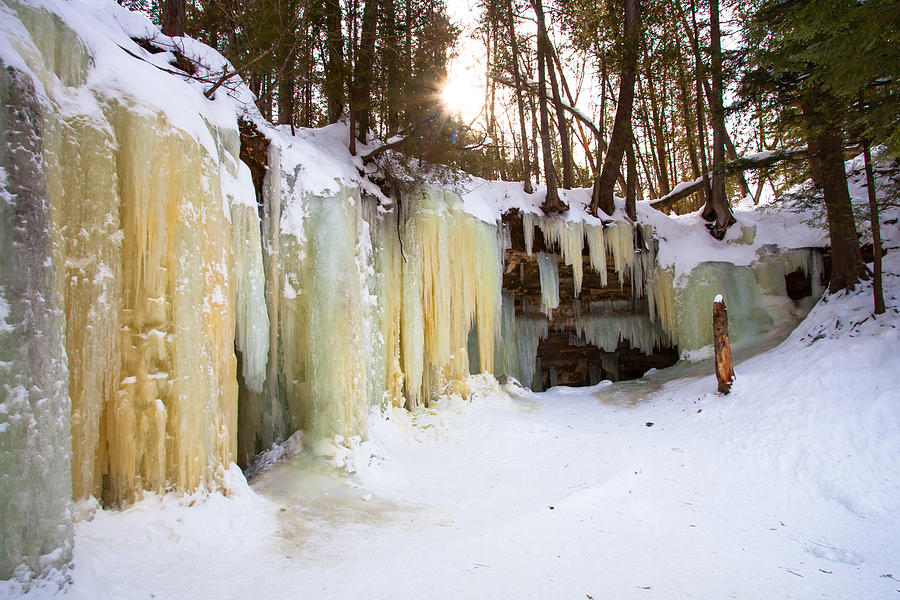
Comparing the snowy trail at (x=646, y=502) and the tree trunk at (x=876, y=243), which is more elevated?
the tree trunk at (x=876, y=243)

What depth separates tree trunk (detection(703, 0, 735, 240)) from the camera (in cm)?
1027

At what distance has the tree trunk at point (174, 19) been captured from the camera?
5.38 meters

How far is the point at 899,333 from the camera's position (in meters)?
6.45

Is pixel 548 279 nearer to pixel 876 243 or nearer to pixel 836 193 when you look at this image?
pixel 836 193

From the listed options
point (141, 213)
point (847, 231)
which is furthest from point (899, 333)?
point (141, 213)

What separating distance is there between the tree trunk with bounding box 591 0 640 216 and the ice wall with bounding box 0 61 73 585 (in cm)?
1015

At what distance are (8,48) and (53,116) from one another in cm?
53

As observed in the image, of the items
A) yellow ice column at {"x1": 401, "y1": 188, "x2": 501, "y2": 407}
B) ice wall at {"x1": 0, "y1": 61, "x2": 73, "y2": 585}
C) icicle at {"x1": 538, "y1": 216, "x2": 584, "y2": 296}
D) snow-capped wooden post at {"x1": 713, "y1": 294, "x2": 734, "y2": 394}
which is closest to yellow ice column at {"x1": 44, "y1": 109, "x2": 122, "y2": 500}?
ice wall at {"x1": 0, "y1": 61, "x2": 73, "y2": 585}

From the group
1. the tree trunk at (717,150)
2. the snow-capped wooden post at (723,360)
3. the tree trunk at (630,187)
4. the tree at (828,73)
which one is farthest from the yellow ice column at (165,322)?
the tree trunk at (717,150)

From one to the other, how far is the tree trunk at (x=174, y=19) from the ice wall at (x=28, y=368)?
3.70 metres

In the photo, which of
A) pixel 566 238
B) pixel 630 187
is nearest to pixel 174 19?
pixel 566 238

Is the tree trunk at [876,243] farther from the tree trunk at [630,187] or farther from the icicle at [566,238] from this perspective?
the icicle at [566,238]

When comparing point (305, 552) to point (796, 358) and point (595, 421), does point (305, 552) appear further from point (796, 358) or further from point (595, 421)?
Answer: point (796, 358)

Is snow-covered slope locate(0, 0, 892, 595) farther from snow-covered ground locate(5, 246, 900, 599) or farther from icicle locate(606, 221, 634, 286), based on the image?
icicle locate(606, 221, 634, 286)
